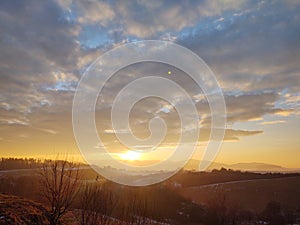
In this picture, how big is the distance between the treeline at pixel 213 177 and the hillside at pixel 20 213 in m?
81.8

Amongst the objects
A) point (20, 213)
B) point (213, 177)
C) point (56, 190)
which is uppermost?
point (213, 177)

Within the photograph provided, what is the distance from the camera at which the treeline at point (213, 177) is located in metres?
100

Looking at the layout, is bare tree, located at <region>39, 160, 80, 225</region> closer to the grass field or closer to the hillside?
the hillside

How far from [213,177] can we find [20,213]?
97271 mm

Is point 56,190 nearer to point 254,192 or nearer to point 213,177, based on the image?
point 254,192

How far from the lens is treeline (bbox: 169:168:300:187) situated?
329ft

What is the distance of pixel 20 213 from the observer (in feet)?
51.9

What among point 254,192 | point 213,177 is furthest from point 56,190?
point 213,177

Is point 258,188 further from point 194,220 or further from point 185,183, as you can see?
point 194,220

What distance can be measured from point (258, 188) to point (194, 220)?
4205 cm

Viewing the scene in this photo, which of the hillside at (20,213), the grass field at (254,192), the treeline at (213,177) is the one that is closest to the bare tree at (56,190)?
the hillside at (20,213)

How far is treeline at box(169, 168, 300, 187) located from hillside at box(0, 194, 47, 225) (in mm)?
81850

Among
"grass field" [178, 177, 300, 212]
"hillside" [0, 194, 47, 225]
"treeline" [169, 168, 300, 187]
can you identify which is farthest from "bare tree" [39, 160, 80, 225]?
"treeline" [169, 168, 300, 187]

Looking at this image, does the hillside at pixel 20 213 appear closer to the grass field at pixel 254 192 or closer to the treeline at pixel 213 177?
the grass field at pixel 254 192
